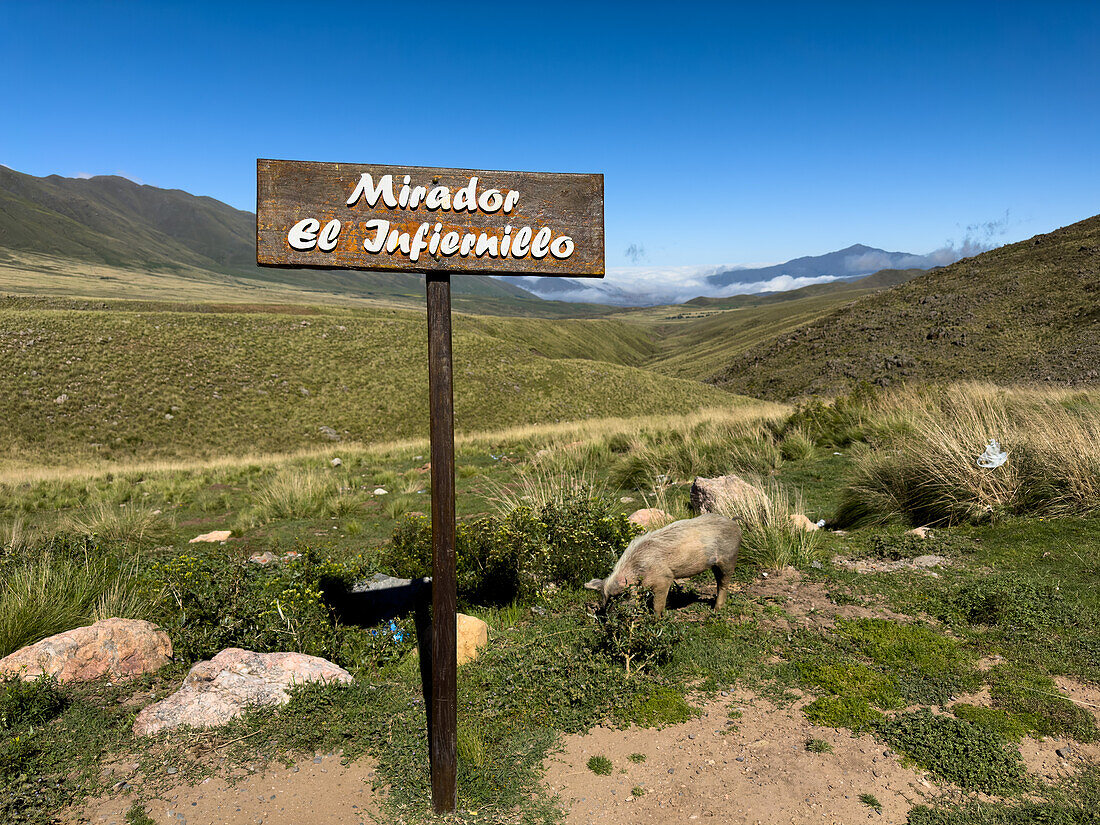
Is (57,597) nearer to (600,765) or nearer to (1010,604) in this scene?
(600,765)

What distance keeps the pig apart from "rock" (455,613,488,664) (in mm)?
1013

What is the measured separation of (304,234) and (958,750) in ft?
15.4

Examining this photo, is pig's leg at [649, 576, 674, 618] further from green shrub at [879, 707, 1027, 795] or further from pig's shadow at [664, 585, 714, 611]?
green shrub at [879, 707, 1027, 795]

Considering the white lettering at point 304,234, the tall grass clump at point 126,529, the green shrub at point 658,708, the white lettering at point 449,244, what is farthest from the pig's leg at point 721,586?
the tall grass clump at point 126,529

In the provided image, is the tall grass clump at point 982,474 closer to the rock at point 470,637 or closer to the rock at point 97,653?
the rock at point 470,637

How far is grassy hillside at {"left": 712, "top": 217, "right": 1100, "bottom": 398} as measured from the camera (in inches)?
1193

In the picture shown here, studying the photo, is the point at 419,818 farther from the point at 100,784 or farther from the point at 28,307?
the point at 28,307

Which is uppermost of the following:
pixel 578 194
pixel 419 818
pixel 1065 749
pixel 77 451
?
pixel 578 194

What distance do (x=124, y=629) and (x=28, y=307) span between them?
191 ft

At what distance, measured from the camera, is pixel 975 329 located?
3691 centimetres

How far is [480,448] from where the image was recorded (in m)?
18.2

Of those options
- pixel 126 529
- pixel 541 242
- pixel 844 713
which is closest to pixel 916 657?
pixel 844 713

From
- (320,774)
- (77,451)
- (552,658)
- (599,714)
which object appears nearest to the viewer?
(320,774)

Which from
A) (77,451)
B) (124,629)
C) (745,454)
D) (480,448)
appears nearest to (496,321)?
(77,451)
